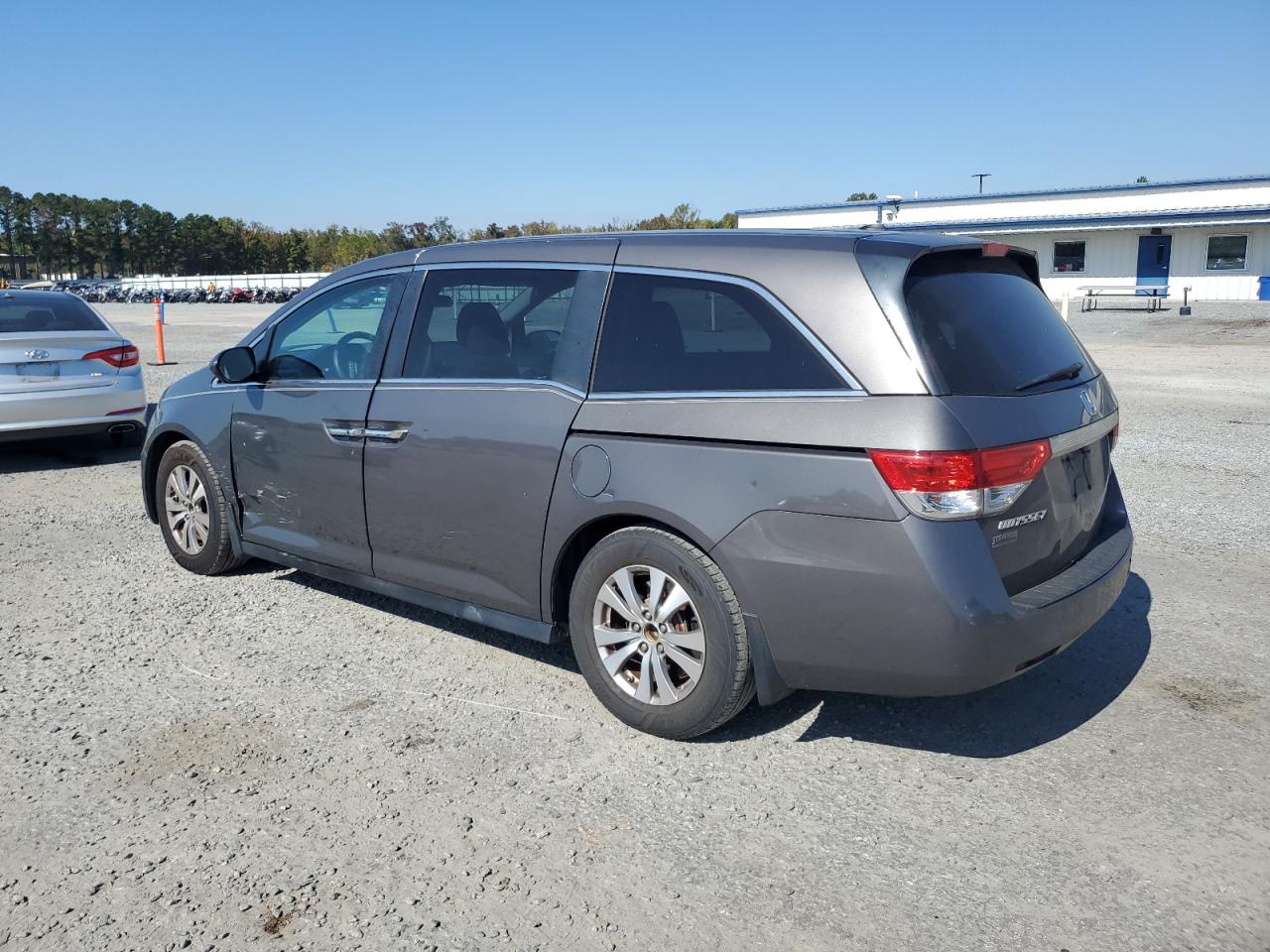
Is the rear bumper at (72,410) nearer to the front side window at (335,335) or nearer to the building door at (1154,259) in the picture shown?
the front side window at (335,335)

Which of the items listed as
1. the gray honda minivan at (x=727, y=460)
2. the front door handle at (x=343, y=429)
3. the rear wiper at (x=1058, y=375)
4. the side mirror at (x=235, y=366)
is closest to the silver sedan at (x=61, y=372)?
the side mirror at (x=235, y=366)

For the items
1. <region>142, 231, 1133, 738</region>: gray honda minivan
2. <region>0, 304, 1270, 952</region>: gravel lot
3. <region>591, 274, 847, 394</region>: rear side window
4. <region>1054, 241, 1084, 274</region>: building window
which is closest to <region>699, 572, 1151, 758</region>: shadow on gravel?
<region>0, 304, 1270, 952</region>: gravel lot

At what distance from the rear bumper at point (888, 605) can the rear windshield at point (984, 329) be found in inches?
21.1

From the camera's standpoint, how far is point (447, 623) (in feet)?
17.0

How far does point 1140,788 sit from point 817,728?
1105mm

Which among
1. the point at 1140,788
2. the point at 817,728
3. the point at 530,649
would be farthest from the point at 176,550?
the point at 1140,788

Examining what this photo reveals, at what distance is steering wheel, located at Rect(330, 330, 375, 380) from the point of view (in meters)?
4.85

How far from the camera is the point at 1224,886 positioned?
293 centimetres

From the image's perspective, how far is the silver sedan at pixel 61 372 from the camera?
8.80 meters

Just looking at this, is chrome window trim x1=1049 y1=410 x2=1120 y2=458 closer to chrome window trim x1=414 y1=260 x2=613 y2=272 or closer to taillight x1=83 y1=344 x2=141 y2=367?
chrome window trim x1=414 y1=260 x2=613 y2=272

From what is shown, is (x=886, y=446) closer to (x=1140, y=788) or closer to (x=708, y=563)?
(x=708, y=563)

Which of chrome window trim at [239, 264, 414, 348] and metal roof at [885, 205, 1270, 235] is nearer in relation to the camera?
chrome window trim at [239, 264, 414, 348]

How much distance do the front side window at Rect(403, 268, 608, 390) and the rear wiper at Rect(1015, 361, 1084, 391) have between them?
5.20 ft

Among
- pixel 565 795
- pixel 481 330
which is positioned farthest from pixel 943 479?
pixel 481 330
